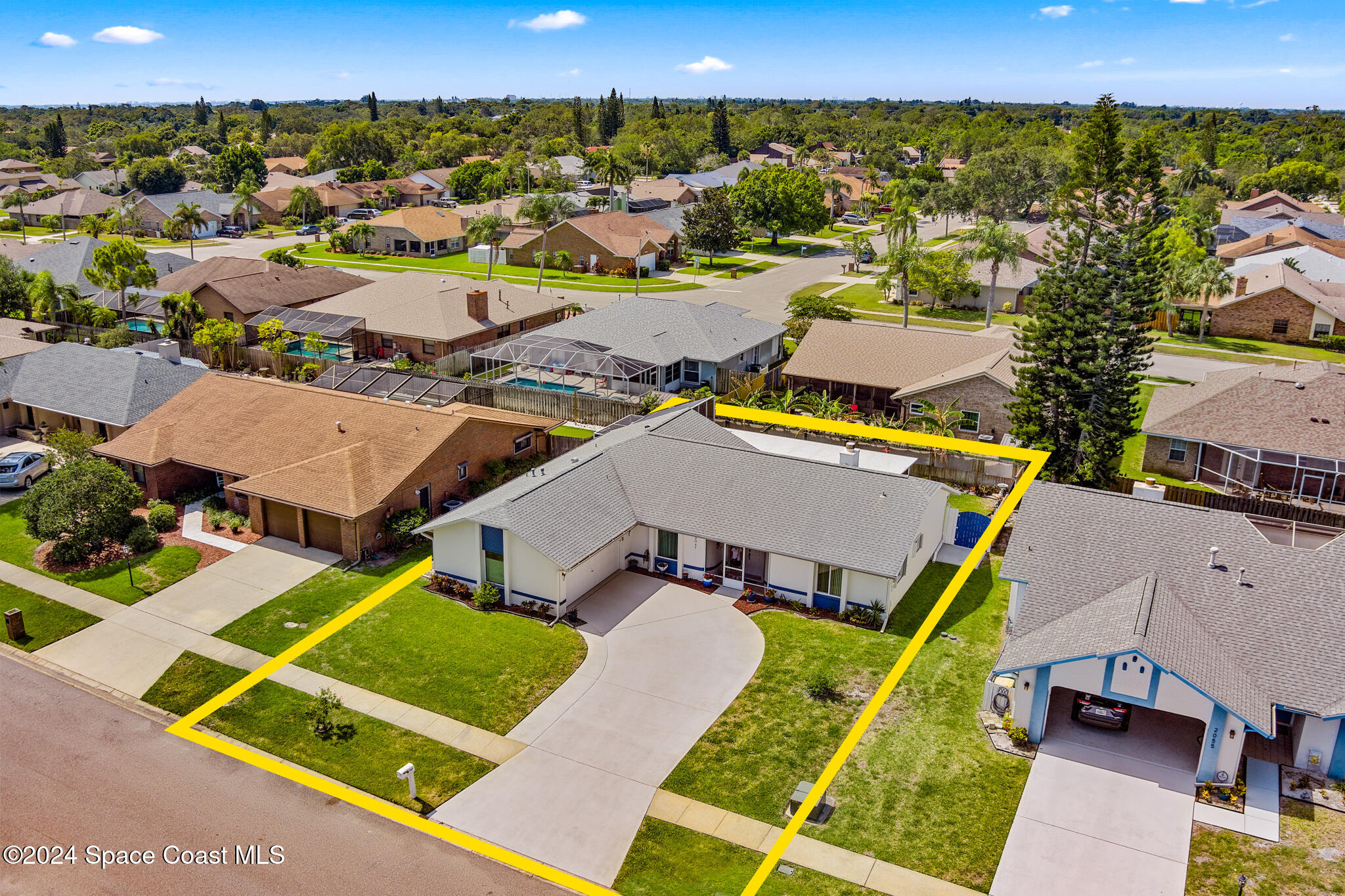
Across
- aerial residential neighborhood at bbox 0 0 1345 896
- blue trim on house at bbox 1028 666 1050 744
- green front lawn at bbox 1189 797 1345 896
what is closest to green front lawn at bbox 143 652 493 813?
aerial residential neighborhood at bbox 0 0 1345 896

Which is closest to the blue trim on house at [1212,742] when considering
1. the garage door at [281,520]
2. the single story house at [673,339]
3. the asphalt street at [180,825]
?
the asphalt street at [180,825]

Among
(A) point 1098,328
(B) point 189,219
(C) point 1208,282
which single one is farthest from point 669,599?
(B) point 189,219

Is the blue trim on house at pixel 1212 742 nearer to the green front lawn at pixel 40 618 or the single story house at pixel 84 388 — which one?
the green front lawn at pixel 40 618

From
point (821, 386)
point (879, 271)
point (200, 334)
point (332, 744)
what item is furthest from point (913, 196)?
point (332, 744)

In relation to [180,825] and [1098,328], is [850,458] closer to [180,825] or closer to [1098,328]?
[1098,328]

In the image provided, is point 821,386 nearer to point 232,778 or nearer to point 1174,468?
point 1174,468

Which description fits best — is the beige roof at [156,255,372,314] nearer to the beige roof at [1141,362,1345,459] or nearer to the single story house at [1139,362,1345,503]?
the single story house at [1139,362,1345,503]
